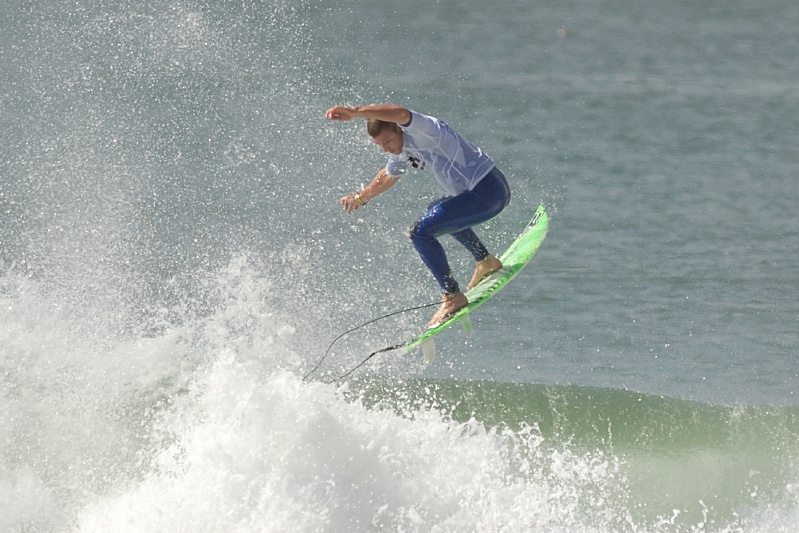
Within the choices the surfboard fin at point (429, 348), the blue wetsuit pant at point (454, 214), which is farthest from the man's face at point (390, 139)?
the surfboard fin at point (429, 348)

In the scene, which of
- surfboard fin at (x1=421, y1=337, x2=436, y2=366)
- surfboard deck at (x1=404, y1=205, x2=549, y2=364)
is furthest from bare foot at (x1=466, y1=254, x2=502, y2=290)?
surfboard fin at (x1=421, y1=337, x2=436, y2=366)

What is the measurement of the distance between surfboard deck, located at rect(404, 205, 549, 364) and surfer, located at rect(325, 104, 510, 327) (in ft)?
0.31

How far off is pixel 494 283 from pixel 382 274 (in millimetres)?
3700

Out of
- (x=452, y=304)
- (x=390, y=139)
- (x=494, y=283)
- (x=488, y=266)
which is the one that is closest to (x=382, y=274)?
(x=488, y=266)

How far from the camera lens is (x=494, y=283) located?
7.40 metres

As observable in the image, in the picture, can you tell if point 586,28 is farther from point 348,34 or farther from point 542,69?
point 348,34

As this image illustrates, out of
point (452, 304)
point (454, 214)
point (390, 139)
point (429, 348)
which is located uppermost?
point (390, 139)

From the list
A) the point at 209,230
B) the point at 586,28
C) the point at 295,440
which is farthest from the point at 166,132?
the point at 295,440

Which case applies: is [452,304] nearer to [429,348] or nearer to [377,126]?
[429,348]

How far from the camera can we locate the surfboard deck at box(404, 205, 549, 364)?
281 inches

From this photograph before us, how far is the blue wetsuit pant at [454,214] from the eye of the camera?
691cm

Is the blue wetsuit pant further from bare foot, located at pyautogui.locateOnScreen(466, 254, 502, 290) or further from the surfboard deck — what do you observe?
bare foot, located at pyautogui.locateOnScreen(466, 254, 502, 290)

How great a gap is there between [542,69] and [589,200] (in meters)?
3.03

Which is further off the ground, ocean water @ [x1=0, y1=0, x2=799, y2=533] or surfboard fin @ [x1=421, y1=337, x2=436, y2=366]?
surfboard fin @ [x1=421, y1=337, x2=436, y2=366]
